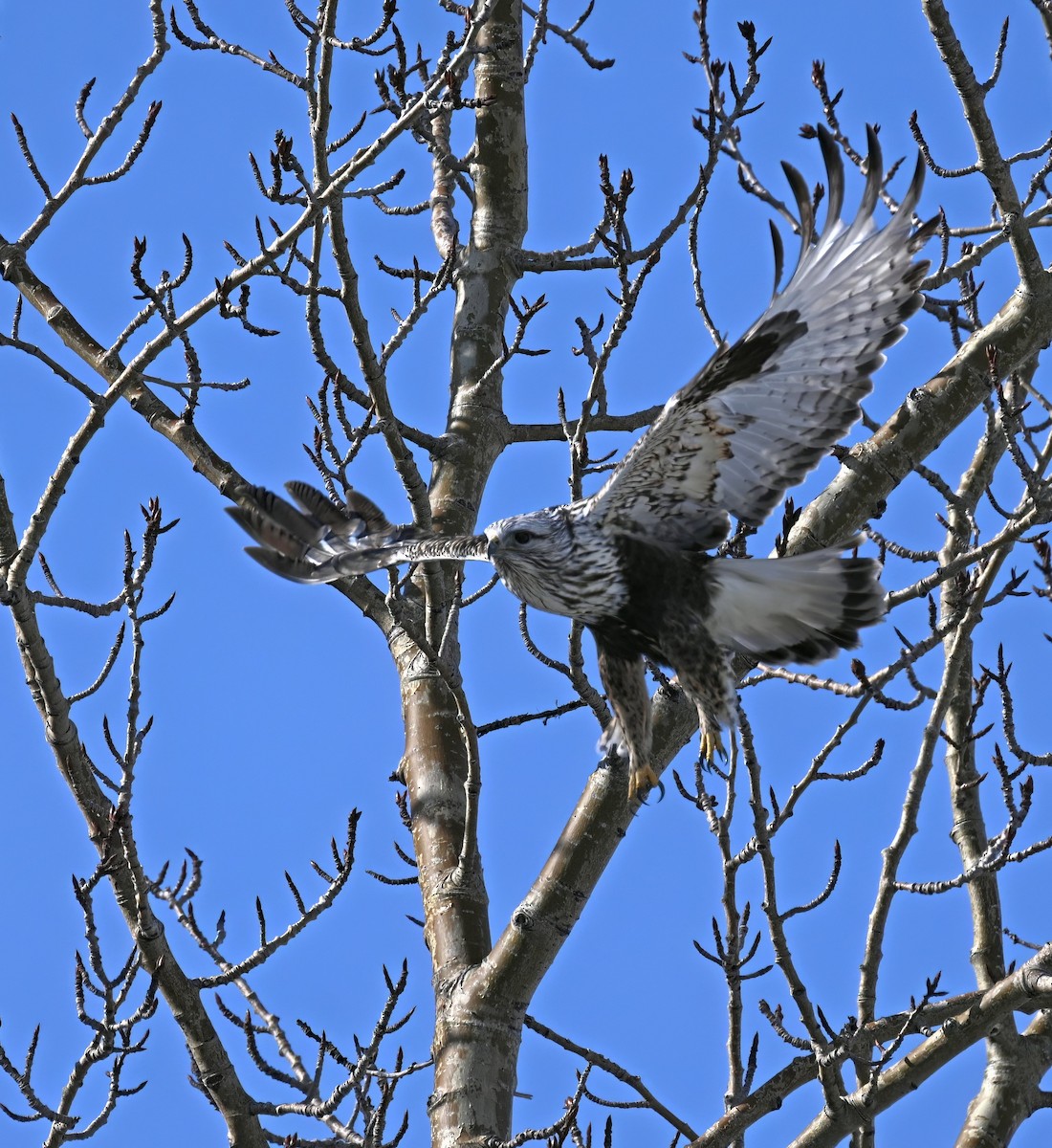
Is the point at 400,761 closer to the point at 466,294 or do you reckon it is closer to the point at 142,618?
the point at 142,618

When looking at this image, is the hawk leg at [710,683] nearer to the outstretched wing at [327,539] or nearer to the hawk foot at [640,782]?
the hawk foot at [640,782]

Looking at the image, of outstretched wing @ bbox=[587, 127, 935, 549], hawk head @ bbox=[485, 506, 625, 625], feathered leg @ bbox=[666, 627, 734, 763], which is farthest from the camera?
feathered leg @ bbox=[666, 627, 734, 763]

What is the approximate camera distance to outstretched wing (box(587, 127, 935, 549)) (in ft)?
14.7

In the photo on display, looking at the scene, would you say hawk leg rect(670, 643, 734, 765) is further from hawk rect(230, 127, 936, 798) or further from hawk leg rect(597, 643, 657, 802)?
hawk leg rect(597, 643, 657, 802)

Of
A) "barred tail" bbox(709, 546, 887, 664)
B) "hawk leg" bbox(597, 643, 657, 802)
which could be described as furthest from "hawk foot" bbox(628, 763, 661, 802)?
"barred tail" bbox(709, 546, 887, 664)

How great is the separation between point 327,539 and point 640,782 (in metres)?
1.40

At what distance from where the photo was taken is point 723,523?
15.9 feet

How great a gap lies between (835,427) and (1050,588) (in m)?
0.82

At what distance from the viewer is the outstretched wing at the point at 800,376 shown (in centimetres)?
449

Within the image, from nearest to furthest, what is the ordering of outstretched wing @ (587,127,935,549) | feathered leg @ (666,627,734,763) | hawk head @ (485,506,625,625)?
outstretched wing @ (587,127,935,549) → hawk head @ (485,506,625,625) → feathered leg @ (666,627,734,763)

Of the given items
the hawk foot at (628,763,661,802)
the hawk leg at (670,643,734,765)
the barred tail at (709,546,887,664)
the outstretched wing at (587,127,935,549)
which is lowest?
the hawk foot at (628,763,661,802)

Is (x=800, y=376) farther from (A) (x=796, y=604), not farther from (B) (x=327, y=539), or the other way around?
(B) (x=327, y=539)

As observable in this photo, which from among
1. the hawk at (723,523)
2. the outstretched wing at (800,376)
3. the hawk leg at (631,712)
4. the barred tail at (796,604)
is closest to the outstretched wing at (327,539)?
the hawk at (723,523)

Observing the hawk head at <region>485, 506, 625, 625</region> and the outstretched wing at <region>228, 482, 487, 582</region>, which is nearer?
the hawk head at <region>485, 506, 625, 625</region>
